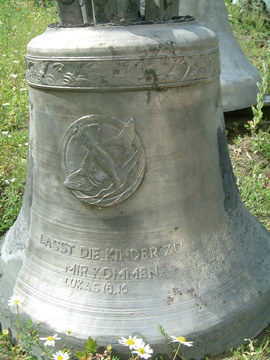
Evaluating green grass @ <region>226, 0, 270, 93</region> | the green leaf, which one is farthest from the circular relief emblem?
green grass @ <region>226, 0, 270, 93</region>

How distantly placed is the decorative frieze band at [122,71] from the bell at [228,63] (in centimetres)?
228

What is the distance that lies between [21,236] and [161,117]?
85cm

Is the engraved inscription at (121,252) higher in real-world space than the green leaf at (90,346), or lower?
higher

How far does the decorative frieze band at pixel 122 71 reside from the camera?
60.4 inches

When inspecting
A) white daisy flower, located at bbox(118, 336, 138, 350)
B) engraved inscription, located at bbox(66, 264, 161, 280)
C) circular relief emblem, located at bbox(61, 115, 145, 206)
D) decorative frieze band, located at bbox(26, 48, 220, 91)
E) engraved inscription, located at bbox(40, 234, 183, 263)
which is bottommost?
white daisy flower, located at bbox(118, 336, 138, 350)

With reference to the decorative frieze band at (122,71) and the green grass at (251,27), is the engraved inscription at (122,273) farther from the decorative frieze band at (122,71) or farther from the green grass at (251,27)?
the green grass at (251,27)

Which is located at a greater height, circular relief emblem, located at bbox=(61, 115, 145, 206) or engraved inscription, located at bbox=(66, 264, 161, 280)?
circular relief emblem, located at bbox=(61, 115, 145, 206)

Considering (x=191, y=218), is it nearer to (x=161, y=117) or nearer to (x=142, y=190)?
(x=142, y=190)

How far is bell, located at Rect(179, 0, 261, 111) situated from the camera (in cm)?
373

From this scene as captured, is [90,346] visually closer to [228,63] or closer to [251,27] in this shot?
[228,63]

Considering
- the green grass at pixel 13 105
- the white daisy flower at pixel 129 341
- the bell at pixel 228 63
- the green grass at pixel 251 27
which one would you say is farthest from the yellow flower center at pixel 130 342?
the green grass at pixel 251 27

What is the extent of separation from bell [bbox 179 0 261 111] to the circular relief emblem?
2.40m

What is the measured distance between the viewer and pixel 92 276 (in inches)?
69.2

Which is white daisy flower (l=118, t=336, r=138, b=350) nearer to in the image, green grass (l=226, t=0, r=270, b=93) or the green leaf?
the green leaf
